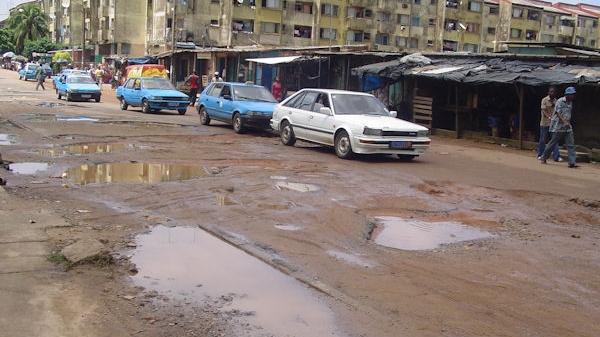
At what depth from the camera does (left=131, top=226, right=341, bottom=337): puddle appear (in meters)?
4.53

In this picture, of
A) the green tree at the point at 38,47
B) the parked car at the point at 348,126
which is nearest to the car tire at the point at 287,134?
the parked car at the point at 348,126

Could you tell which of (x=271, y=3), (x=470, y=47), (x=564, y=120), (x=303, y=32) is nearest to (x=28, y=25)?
(x=271, y=3)

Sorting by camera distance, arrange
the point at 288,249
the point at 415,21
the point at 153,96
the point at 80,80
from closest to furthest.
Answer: the point at 288,249, the point at 153,96, the point at 80,80, the point at 415,21

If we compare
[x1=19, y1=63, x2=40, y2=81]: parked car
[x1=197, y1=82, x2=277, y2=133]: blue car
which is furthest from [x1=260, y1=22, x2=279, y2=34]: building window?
[x1=197, y1=82, x2=277, y2=133]: blue car

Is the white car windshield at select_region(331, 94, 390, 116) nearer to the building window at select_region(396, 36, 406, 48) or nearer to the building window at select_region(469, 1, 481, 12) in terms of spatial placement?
the building window at select_region(396, 36, 406, 48)

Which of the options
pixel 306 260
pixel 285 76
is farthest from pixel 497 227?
pixel 285 76

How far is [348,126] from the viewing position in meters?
13.5

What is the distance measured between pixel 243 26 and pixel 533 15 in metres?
41.0

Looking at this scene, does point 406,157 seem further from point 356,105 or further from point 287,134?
point 287,134

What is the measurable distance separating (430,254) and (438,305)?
1.59 m

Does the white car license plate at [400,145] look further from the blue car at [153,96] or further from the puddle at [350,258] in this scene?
the blue car at [153,96]

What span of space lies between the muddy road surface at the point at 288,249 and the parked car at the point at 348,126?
76cm

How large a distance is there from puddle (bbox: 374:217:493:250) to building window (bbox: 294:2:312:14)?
60.9m

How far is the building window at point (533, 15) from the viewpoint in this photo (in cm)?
8075
